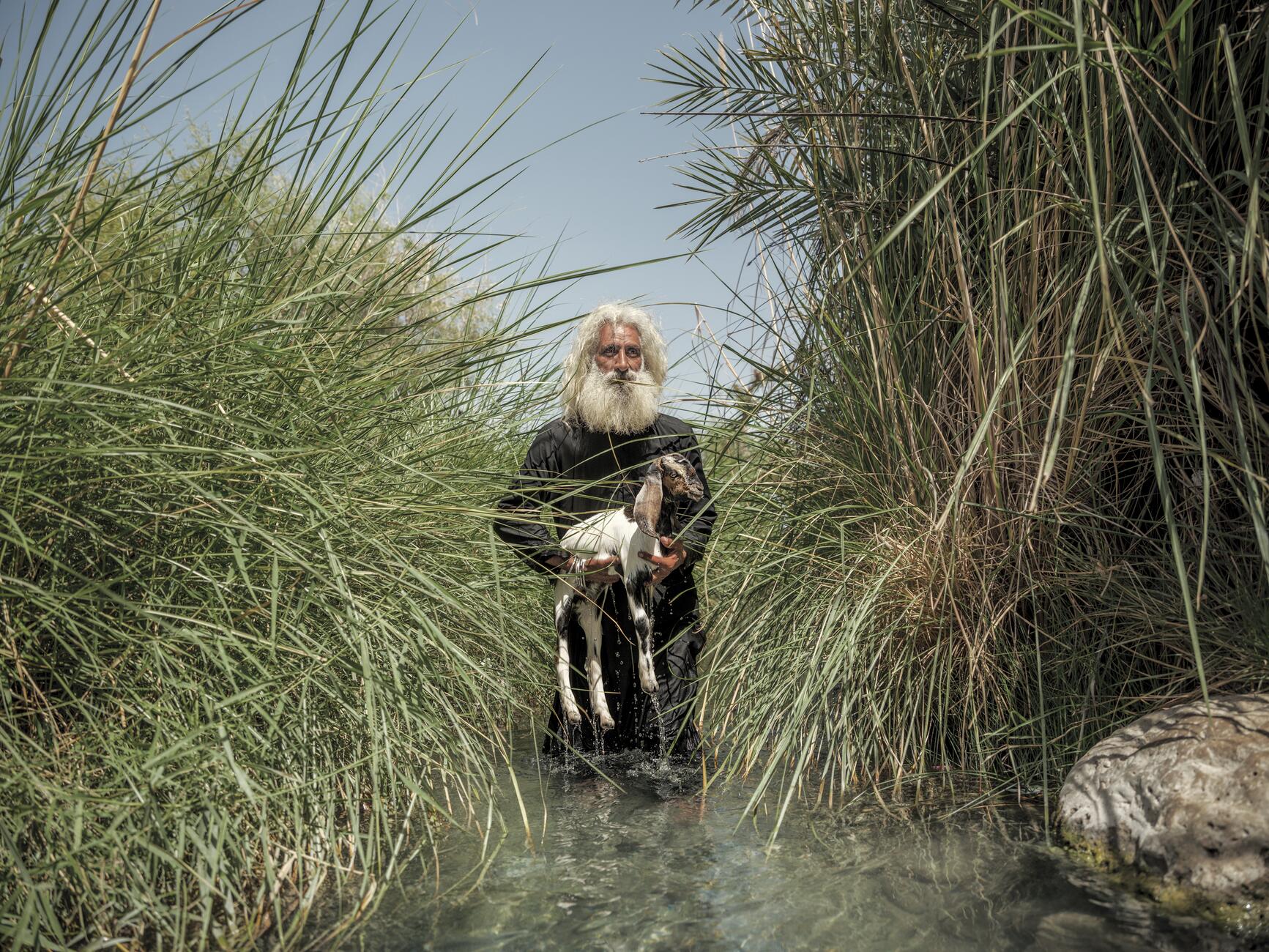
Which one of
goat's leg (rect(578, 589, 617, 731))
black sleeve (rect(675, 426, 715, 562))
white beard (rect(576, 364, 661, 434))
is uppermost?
white beard (rect(576, 364, 661, 434))

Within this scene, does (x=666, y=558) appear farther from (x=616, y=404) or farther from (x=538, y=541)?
(x=616, y=404)

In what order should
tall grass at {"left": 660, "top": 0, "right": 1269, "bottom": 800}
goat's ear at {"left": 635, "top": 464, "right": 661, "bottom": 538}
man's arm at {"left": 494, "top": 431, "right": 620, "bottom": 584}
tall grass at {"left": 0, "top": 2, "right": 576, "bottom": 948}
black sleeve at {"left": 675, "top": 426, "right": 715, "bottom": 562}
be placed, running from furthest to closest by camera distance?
black sleeve at {"left": 675, "top": 426, "right": 715, "bottom": 562} → man's arm at {"left": 494, "top": 431, "right": 620, "bottom": 584} → goat's ear at {"left": 635, "top": 464, "right": 661, "bottom": 538} → tall grass at {"left": 660, "top": 0, "right": 1269, "bottom": 800} → tall grass at {"left": 0, "top": 2, "right": 576, "bottom": 948}

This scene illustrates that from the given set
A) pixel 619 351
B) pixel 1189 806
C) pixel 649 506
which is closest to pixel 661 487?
pixel 649 506

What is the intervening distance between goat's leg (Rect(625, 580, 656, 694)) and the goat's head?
273 mm

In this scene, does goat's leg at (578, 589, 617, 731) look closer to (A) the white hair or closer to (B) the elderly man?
(B) the elderly man

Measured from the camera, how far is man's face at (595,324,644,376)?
4.09 m

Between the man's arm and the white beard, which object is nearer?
the man's arm

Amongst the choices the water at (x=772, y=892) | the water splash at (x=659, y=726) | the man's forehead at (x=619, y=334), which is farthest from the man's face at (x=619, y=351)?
the water at (x=772, y=892)

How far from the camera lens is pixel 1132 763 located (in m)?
2.60

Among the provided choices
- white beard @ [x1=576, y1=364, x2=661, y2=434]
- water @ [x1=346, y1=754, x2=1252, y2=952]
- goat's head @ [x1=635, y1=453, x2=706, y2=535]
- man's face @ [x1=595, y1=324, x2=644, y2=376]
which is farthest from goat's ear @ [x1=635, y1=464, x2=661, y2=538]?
water @ [x1=346, y1=754, x2=1252, y2=952]

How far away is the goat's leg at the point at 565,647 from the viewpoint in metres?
3.72

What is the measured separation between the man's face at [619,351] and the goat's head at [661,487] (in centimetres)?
61

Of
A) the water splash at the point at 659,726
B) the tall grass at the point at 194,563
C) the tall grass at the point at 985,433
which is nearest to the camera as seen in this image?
the tall grass at the point at 194,563

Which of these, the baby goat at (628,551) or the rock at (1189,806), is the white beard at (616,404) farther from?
the rock at (1189,806)
